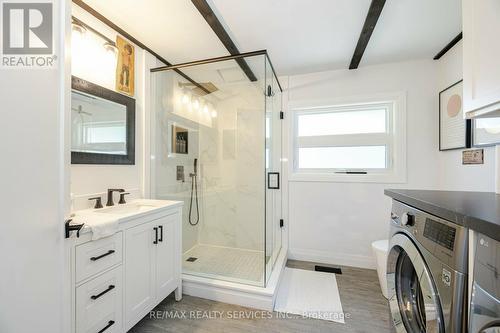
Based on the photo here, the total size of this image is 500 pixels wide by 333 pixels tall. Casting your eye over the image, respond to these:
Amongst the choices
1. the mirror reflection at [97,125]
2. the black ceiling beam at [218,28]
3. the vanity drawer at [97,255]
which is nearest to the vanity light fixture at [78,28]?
the mirror reflection at [97,125]

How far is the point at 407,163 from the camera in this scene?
2.35 meters

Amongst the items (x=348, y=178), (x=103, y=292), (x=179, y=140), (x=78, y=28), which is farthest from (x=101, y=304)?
(x=348, y=178)

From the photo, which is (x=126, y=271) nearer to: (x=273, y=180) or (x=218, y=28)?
(x=273, y=180)

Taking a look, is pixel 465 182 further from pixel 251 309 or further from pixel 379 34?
pixel 251 309

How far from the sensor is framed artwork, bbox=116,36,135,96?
187 cm

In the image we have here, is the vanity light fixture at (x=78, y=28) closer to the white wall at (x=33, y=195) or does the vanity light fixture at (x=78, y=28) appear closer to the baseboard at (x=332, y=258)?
the white wall at (x=33, y=195)

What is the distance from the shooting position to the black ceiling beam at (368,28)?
1504 millimetres

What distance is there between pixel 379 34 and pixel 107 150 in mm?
2615

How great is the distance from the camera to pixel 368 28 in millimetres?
1745

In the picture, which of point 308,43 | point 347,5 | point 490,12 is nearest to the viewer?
point 490,12

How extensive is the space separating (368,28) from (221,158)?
1993mm

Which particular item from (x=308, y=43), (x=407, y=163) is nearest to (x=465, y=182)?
(x=407, y=163)

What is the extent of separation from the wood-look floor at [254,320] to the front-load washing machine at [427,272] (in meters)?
0.62
